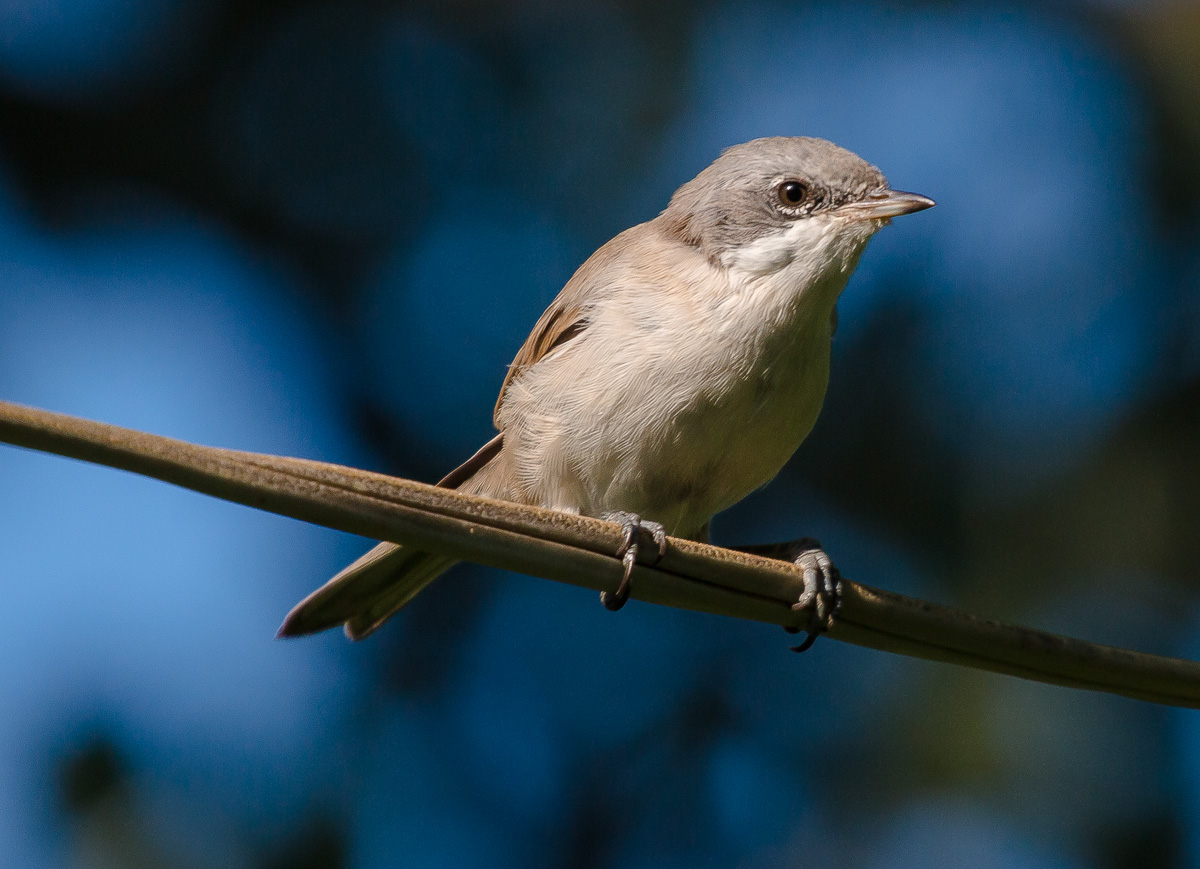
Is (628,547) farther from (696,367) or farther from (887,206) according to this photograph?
(887,206)

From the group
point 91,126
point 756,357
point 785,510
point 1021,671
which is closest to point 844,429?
point 785,510

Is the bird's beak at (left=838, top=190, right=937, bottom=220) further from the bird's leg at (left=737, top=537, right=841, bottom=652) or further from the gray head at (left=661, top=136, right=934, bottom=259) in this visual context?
the bird's leg at (left=737, top=537, right=841, bottom=652)

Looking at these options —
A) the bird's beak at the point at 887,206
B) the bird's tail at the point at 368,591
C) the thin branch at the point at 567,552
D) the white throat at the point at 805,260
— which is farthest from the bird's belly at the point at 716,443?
the thin branch at the point at 567,552

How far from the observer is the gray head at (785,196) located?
3307 millimetres

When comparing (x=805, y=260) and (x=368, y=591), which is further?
(x=368, y=591)

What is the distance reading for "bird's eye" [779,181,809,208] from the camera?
11.3ft

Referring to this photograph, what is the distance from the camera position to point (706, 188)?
369 cm

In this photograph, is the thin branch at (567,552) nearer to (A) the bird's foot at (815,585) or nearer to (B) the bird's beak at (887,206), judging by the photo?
(A) the bird's foot at (815,585)

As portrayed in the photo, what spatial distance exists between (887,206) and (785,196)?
1.15 ft

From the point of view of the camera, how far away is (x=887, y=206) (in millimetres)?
3271

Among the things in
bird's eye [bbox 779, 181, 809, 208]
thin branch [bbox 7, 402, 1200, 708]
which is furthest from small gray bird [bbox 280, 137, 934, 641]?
thin branch [bbox 7, 402, 1200, 708]

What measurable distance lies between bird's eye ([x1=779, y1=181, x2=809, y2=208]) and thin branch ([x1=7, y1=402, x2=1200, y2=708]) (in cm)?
143

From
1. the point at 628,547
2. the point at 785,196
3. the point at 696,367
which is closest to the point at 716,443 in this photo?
the point at 696,367

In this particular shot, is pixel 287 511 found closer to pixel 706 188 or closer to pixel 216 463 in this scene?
pixel 216 463
